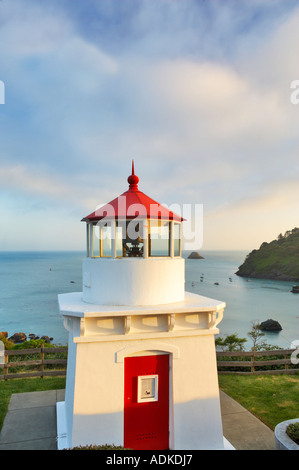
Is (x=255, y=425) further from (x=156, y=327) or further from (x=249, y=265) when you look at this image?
(x=249, y=265)

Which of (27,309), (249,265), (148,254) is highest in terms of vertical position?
(148,254)

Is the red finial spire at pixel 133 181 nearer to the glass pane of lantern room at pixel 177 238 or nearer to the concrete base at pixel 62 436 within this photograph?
the glass pane of lantern room at pixel 177 238

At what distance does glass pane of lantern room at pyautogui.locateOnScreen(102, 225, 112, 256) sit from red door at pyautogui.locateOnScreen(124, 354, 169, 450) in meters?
2.17

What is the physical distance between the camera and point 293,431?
5602 millimetres

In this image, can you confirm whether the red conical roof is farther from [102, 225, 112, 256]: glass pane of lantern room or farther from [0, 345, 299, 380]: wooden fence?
[0, 345, 299, 380]: wooden fence

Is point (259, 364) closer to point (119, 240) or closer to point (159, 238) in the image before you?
point (159, 238)

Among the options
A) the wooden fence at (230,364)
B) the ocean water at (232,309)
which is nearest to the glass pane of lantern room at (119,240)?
the wooden fence at (230,364)

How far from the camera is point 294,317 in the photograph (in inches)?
1735

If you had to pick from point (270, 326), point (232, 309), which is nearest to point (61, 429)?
point (270, 326)

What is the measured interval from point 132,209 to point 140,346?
8.86 ft

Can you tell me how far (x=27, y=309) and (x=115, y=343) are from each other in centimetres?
5327

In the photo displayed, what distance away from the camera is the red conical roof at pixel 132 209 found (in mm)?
6188
